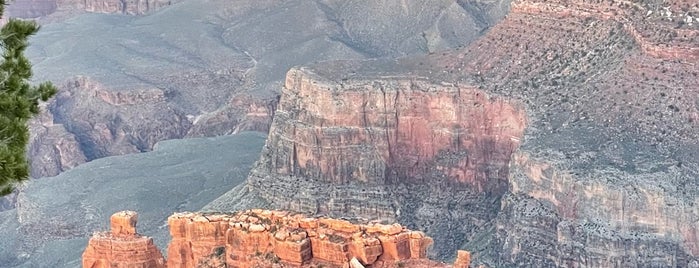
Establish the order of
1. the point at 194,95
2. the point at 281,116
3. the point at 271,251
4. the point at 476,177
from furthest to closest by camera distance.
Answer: the point at 194,95 → the point at 281,116 → the point at 476,177 → the point at 271,251

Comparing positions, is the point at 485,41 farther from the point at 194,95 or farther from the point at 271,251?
the point at 194,95

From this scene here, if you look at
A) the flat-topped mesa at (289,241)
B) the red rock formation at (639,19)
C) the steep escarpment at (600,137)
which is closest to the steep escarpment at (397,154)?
the steep escarpment at (600,137)

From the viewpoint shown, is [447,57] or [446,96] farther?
[447,57]

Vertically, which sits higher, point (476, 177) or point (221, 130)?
point (476, 177)

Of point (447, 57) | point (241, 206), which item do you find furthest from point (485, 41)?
point (241, 206)

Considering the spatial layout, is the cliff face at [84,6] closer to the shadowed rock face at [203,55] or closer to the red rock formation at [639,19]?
the shadowed rock face at [203,55]

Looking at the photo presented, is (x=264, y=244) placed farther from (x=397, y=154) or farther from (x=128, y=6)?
(x=128, y=6)

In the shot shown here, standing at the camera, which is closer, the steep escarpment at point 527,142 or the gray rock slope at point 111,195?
the steep escarpment at point 527,142

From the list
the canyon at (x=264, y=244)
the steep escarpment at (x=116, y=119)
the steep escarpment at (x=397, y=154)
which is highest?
A: the canyon at (x=264, y=244)
